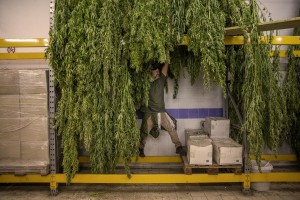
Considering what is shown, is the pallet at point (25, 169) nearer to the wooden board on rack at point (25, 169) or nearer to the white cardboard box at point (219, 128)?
the wooden board on rack at point (25, 169)

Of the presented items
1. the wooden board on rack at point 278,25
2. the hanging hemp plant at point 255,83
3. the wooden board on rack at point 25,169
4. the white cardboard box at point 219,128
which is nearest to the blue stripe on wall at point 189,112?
the white cardboard box at point 219,128

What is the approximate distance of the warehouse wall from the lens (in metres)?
5.89

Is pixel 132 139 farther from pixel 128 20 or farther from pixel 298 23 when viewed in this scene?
pixel 298 23

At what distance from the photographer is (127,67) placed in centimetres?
420

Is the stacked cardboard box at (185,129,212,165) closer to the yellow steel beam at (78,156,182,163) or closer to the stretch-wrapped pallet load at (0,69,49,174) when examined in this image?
the yellow steel beam at (78,156,182,163)

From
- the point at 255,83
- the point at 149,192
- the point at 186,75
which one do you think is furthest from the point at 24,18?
the point at 255,83

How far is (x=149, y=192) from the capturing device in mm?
4645

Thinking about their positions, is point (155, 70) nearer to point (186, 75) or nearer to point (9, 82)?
point (186, 75)

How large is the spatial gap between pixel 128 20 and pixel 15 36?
3.29 m

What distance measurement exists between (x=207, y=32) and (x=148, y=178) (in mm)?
2396

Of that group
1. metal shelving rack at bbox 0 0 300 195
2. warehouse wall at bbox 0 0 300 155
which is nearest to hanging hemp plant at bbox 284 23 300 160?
warehouse wall at bbox 0 0 300 155

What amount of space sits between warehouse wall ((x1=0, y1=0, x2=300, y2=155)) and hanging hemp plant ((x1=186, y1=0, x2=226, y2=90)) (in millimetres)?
2050

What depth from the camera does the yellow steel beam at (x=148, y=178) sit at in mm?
4352

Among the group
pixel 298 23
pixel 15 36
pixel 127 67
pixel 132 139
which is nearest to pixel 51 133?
pixel 132 139
